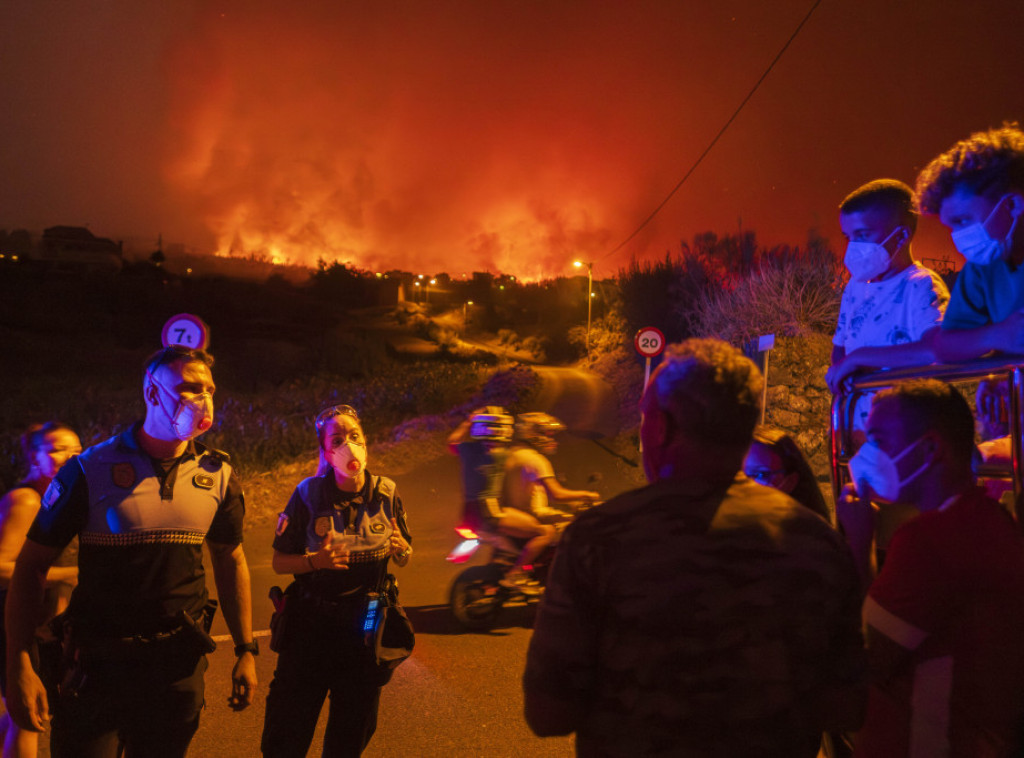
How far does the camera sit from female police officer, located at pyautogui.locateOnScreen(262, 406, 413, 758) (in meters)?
2.94

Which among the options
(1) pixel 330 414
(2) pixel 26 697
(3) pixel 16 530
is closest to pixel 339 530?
(1) pixel 330 414

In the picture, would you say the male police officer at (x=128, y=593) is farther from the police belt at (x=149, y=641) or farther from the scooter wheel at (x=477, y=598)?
the scooter wheel at (x=477, y=598)

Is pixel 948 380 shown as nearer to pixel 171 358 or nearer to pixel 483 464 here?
pixel 171 358

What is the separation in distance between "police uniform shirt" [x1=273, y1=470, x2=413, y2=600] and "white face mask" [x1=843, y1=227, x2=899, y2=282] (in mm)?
2434

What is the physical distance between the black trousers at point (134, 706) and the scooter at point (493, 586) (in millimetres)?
3554

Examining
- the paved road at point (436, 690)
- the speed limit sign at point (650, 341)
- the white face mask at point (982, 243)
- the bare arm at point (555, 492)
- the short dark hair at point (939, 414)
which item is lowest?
the paved road at point (436, 690)

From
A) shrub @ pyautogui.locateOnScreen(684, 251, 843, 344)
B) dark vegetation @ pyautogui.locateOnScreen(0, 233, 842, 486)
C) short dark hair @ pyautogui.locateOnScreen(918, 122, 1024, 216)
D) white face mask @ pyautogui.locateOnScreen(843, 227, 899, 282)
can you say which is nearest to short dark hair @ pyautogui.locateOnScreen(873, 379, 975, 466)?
short dark hair @ pyautogui.locateOnScreen(918, 122, 1024, 216)

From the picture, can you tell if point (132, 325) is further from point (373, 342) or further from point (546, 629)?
point (546, 629)

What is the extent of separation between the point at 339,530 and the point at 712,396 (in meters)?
2.28

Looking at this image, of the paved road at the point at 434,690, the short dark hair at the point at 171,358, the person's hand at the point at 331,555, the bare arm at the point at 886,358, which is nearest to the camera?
the bare arm at the point at 886,358

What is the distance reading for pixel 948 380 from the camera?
204 cm

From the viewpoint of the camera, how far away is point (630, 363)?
1141 inches

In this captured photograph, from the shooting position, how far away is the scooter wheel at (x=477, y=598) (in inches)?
236

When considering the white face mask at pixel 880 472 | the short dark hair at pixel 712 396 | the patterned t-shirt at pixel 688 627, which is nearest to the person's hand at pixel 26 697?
the patterned t-shirt at pixel 688 627
